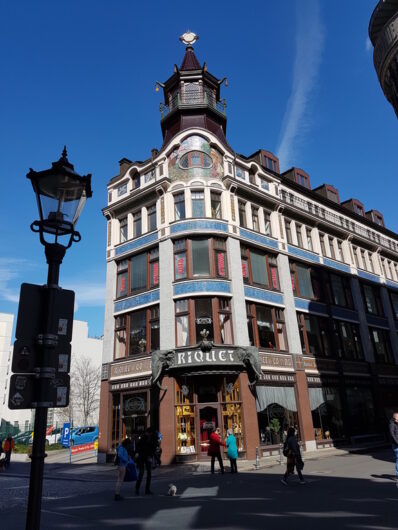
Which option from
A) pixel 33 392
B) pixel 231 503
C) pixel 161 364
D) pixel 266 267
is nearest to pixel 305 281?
pixel 266 267

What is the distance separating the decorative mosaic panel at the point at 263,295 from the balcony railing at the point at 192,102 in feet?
43.4

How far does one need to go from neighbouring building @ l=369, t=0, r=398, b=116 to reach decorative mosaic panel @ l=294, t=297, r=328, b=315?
12.7 m

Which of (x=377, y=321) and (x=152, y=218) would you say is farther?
(x=377, y=321)

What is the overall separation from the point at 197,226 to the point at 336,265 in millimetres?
13442

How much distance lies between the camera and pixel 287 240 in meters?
28.4

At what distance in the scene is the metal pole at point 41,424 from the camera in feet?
12.5

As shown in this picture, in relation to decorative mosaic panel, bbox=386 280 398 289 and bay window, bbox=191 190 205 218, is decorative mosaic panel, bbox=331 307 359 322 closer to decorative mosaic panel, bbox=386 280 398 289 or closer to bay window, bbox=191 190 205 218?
decorative mosaic panel, bbox=386 280 398 289

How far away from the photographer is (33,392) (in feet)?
14.1

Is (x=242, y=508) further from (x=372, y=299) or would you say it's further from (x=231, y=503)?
(x=372, y=299)

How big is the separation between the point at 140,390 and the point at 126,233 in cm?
1046

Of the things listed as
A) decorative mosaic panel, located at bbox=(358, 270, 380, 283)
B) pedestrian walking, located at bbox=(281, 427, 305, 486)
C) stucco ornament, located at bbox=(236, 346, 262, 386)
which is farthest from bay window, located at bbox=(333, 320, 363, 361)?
pedestrian walking, located at bbox=(281, 427, 305, 486)

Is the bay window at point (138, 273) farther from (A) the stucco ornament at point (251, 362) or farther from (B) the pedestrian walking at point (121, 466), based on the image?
(B) the pedestrian walking at point (121, 466)

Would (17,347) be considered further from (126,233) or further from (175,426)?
(126,233)

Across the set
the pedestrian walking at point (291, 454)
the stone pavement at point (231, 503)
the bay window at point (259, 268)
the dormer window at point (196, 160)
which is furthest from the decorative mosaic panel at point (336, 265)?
the pedestrian walking at point (291, 454)
